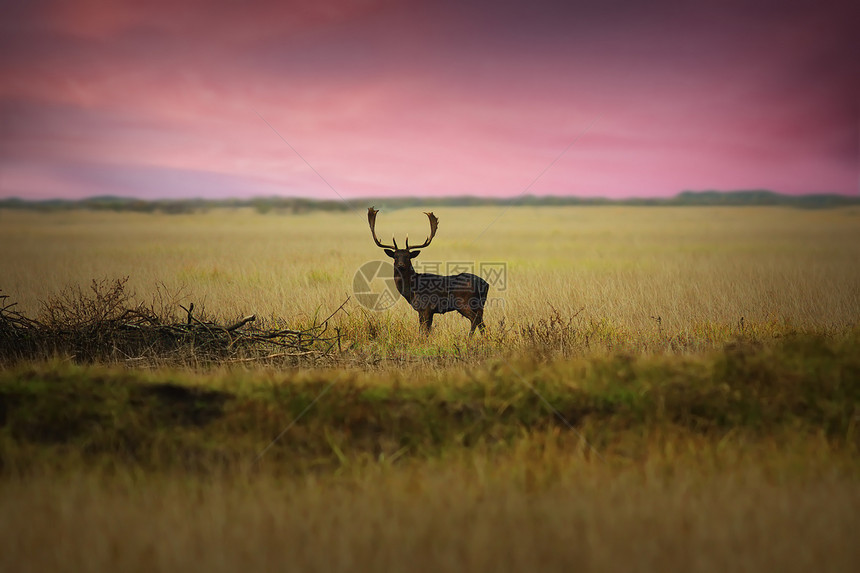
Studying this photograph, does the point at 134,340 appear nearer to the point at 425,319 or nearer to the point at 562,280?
the point at 425,319

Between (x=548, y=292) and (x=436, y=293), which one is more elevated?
(x=436, y=293)

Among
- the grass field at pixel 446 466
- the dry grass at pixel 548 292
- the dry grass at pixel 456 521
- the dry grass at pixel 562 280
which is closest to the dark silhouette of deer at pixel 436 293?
the dry grass at pixel 548 292

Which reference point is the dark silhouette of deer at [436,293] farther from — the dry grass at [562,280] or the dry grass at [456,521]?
the dry grass at [456,521]

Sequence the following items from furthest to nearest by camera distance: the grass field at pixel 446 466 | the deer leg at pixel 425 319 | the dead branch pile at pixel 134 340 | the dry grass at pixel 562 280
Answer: the dry grass at pixel 562 280, the deer leg at pixel 425 319, the dead branch pile at pixel 134 340, the grass field at pixel 446 466

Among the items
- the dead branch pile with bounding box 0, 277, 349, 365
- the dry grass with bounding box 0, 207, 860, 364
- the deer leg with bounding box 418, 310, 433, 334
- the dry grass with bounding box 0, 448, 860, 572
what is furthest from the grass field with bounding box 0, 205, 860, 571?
the deer leg with bounding box 418, 310, 433, 334

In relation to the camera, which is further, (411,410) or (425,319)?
(425,319)

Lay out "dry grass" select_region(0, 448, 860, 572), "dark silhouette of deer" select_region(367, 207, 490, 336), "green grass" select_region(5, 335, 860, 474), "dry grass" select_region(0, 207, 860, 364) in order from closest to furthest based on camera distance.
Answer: "dry grass" select_region(0, 448, 860, 572), "green grass" select_region(5, 335, 860, 474), "dry grass" select_region(0, 207, 860, 364), "dark silhouette of deer" select_region(367, 207, 490, 336)

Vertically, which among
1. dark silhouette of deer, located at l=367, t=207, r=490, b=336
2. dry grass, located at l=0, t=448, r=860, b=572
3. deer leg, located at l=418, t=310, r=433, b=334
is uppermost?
dark silhouette of deer, located at l=367, t=207, r=490, b=336

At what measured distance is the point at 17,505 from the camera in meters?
3.79

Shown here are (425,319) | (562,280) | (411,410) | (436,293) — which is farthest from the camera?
(562,280)

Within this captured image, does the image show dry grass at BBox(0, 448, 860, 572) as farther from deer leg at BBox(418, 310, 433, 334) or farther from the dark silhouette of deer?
the dark silhouette of deer

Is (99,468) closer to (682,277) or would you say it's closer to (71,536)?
(71,536)

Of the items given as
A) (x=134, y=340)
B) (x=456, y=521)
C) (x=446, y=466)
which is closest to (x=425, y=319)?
(x=134, y=340)

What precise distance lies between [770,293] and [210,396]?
14.6 metres
